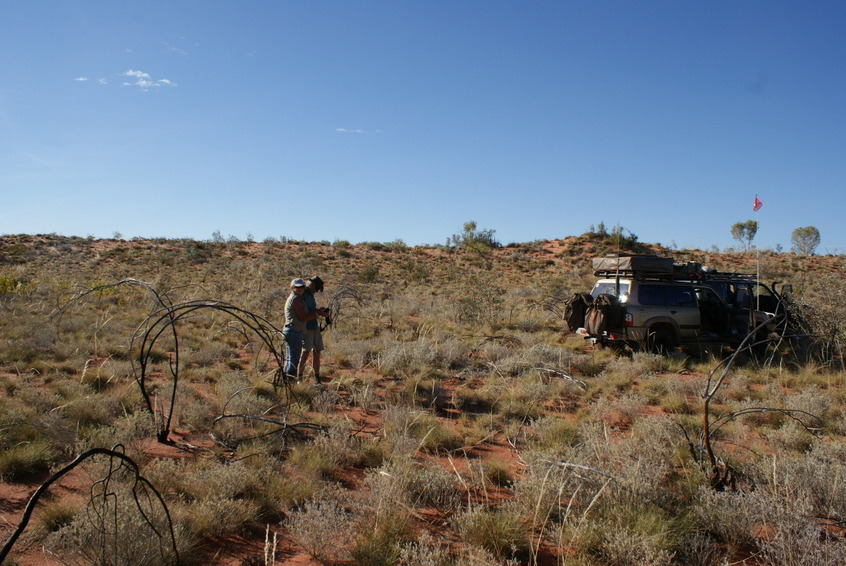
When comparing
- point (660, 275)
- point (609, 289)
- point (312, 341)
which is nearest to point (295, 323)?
point (312, 341)

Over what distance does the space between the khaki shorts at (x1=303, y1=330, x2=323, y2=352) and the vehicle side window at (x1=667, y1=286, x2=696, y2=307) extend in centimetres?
695

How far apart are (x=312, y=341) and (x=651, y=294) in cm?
670

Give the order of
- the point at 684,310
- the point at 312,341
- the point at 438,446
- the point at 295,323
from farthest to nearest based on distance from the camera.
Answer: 1. the point at 684,310
2. the point at 312,341
3. the point at 295,323
4. the point at 438,446

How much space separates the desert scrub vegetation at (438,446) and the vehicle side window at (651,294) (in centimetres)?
112

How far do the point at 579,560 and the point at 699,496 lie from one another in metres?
1.57

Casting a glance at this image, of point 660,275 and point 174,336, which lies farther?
point 660,275

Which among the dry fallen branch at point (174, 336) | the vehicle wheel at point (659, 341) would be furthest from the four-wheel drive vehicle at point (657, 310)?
the dry fallen branch at point (174, 336)

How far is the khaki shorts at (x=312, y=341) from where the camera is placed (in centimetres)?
790

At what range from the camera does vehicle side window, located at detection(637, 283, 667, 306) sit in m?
9.87

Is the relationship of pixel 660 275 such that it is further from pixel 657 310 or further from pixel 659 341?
pixel 659 341

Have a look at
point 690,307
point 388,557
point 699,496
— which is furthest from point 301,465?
point 690,307

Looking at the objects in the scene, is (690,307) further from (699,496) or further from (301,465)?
(301,465)

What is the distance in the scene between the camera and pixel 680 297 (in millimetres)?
10062

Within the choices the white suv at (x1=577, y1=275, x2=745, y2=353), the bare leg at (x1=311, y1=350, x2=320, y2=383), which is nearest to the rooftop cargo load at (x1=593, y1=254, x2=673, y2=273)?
the white suv at (x1=577, y1=275, x2=745, y2=353)
